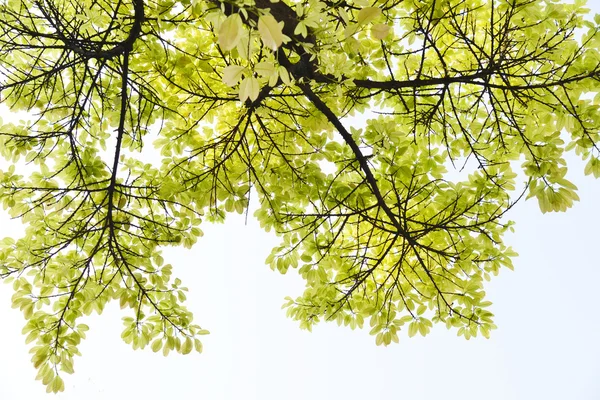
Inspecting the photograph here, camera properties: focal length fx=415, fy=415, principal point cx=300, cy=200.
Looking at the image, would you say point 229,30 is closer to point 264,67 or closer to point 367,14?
point 264,67

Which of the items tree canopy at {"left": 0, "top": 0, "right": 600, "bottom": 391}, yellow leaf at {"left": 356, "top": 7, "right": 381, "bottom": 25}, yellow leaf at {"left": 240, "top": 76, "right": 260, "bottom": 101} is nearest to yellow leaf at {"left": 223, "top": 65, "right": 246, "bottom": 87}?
yellow leaf at {"left": 240, "top": 76, "right": 260, "bottom": 101}

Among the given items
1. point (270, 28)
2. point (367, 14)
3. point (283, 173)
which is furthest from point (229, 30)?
point (283, 173)

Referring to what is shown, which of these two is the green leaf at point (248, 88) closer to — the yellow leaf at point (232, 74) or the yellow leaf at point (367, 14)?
the yellow leaf at point (232, 74)

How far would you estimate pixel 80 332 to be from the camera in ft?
8.05

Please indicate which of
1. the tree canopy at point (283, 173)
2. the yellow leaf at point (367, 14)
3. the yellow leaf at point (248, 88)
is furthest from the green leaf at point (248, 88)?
the tree canopy at point (283, 173)

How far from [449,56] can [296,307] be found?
216 centimetres

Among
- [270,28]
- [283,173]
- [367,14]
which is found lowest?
[270,28]

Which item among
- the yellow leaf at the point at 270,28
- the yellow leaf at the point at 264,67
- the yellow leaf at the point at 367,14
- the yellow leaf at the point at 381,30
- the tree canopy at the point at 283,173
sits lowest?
the yellow leaf at the point at 270,28

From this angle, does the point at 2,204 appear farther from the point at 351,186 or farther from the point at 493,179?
the point at 493,179

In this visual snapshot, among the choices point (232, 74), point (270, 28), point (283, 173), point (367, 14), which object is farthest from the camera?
point (283, 173)

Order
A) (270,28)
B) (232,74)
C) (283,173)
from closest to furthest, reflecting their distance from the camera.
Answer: (270,28)
(232,74)
(283,173)

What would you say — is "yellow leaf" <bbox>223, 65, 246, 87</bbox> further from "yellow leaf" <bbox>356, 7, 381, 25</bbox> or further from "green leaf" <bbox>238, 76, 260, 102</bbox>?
"yellow leaf" <bbox>356, 7, 381, 25</bbox>

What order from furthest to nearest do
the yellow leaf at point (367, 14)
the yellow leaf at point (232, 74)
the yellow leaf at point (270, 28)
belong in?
the yellow leaf at point (367, 14) → the yellow leaf at point (232, 74) → the yellow leaf at point (270, 28)

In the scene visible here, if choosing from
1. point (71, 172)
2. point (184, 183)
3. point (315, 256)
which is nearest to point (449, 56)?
point (315, 256)
